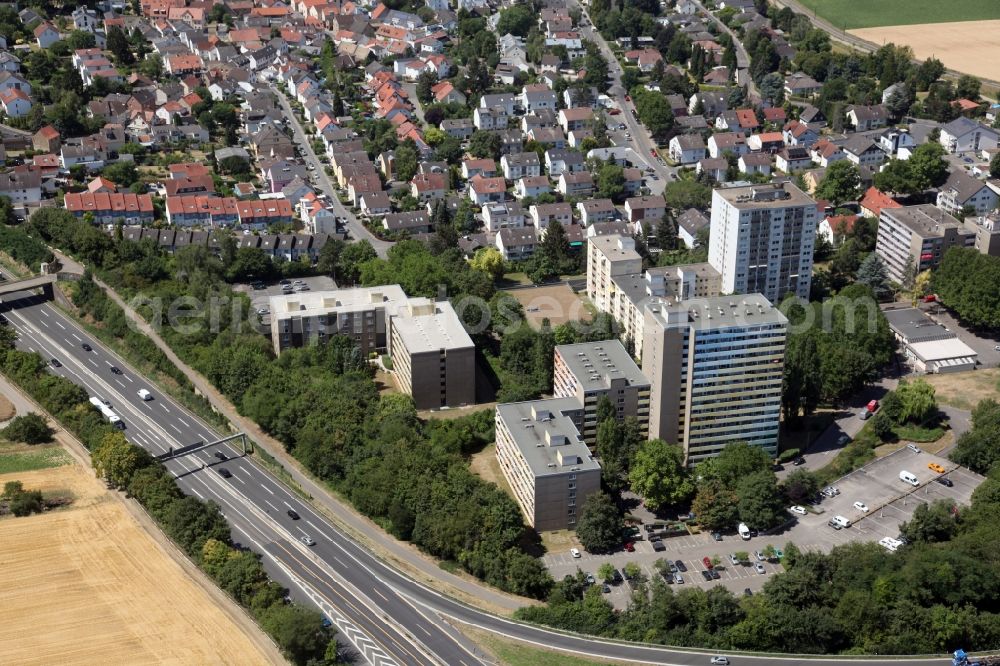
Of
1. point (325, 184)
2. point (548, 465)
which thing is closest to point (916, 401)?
point (548, 465)

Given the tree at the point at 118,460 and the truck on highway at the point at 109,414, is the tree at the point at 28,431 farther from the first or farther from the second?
the tree at the point at 118,460

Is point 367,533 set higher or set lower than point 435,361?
lower

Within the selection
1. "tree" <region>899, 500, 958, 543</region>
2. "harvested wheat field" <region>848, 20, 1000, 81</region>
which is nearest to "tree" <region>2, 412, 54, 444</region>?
"tree" <region>899, 500, 958, 543</region>

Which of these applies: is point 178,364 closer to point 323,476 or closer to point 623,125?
point 323,476

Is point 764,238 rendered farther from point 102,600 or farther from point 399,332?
point 102,600

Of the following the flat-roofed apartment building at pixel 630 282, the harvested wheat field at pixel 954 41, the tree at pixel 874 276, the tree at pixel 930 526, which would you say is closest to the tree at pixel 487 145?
the flat-roofed apartment building at pixel 630 282

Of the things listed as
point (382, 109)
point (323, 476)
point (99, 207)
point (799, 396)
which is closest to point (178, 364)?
point (323, 476)
